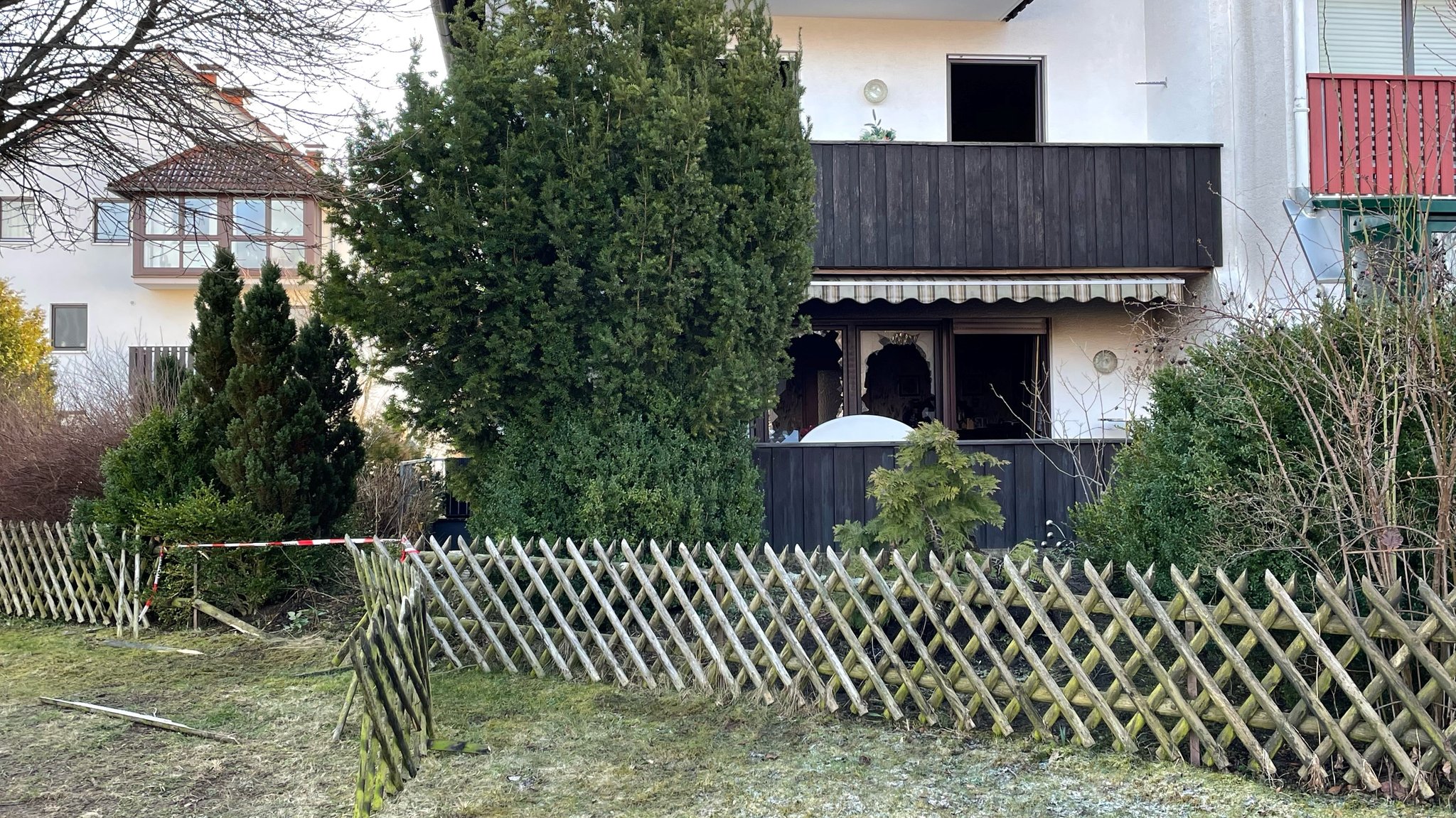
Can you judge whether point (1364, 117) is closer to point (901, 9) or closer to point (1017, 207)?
point (1017, 207)

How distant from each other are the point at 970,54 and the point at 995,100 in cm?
136

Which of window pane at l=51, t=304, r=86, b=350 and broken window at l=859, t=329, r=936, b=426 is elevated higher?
window pane at l=51, t=304, r=86, b=350

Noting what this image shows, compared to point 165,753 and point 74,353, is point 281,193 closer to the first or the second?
point 165,753

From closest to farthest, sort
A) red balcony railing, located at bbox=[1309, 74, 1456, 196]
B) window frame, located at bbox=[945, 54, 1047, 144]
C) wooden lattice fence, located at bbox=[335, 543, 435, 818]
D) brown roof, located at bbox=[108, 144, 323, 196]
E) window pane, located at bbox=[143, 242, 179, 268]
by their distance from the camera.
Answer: wooden lattice fence, located at bbox=[335, 543, 435, 818]
brown roof, located at bbox=[108, 144, 323, 196]
red balcony railing, located at bbox=[1309, 74, 1456, 196]
window frame, located at bbox=[945, 54, 1047, 144]
window pane, located at bbox=[143, 242, 179, 268]

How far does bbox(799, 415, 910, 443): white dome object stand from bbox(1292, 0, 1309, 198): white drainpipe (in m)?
4.52

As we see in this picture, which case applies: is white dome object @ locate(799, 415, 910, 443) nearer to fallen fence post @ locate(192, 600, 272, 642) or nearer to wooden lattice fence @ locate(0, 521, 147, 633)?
fallen fence post @ locate(192, 600, 272, 642)

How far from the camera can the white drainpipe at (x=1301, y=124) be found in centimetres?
1031

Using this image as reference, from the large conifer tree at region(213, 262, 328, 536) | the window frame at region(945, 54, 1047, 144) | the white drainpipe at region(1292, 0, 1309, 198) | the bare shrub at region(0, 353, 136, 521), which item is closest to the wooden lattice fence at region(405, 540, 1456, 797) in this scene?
the large conifer tree at region(213, 262, 328, 536)

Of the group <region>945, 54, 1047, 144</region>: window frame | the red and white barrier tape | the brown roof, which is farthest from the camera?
<region>945, 54, 1047, 144</region>: window frame

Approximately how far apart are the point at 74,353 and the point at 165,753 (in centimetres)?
2696

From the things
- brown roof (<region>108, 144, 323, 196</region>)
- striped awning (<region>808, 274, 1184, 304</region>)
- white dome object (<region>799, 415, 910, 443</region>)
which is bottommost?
white dome object (<region>799, 415, 910, 443</region>)

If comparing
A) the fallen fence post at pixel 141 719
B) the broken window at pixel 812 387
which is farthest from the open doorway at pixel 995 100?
the fallen fence post at pixel 141 719

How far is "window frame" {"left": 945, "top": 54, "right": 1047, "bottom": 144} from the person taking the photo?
12836 millimetres

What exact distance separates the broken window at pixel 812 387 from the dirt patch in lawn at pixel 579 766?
709 cm
